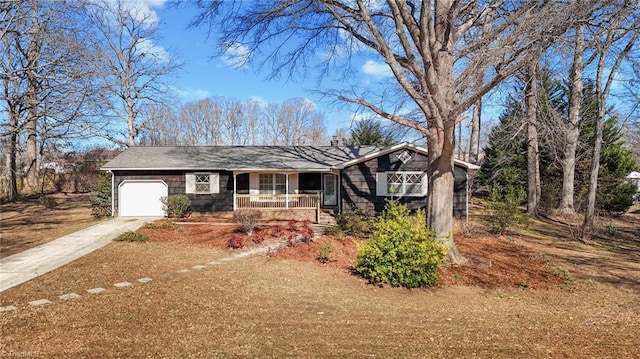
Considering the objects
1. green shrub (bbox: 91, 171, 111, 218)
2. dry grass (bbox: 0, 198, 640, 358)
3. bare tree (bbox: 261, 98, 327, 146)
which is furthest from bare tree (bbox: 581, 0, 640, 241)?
bare tree (bbox: 261, 98, 327, 146)

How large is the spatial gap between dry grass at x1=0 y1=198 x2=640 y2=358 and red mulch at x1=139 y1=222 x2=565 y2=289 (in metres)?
0.46

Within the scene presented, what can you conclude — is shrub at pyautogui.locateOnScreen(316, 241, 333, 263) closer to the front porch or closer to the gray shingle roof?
the gray shingle roof

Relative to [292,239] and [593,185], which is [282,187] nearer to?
[292,239]

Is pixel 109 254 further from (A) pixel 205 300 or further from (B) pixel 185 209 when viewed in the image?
(B) pixel 185 209

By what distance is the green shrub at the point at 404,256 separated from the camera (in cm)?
709

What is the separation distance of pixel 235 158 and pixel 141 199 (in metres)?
4.83

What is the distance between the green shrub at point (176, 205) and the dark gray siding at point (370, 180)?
7.25m

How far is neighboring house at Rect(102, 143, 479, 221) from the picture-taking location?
1564 centimetres

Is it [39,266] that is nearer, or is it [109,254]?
[39,266]

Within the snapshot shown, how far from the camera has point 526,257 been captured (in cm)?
1006

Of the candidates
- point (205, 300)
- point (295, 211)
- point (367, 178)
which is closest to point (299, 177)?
point (295, 211)

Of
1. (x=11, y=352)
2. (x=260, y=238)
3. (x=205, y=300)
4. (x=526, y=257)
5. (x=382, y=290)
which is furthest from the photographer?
(x=260, y=238)

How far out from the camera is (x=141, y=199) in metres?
16.6

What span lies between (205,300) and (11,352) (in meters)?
2.51
